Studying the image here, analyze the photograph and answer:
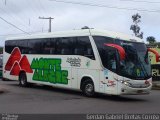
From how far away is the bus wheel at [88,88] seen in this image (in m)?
21.9

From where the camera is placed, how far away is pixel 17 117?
13.9 meters

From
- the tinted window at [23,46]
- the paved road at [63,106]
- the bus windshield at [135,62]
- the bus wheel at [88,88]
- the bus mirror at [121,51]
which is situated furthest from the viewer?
the tinted window at [23,46]

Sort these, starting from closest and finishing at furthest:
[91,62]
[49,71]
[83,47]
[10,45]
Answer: [91,62] < [83,47] < [49,71] < [10,45]

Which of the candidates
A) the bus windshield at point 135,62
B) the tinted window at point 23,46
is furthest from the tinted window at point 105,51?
the tinted window at point 23,46

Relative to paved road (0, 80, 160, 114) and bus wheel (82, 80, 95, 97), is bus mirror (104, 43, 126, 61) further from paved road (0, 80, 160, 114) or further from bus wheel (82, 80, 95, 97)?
bus wheel (82, 80, 95, 97)

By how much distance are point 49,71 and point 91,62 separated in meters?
3.99

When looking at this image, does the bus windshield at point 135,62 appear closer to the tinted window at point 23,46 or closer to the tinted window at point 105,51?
the tinted window at point 105,51

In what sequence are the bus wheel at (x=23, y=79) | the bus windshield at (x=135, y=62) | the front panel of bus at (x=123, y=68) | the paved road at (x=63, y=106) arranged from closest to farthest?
the paved road at (x=63, y=106)
the front panel of bus at (x=123, y=68)
the bus windshield at (x=135, y=62)
the bus wheel at (x=23, y=79)

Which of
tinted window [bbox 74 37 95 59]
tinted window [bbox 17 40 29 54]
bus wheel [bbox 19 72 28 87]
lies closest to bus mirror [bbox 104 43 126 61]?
tinted window [bbox 74 37 95 59]

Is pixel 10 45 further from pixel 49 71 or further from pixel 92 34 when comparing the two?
pixel 92 34

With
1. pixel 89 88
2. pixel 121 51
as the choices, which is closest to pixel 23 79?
pixel 89 88

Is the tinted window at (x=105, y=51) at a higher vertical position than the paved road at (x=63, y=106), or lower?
higher

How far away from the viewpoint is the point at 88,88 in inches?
869

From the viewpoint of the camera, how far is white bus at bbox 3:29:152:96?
2058 centimetres
